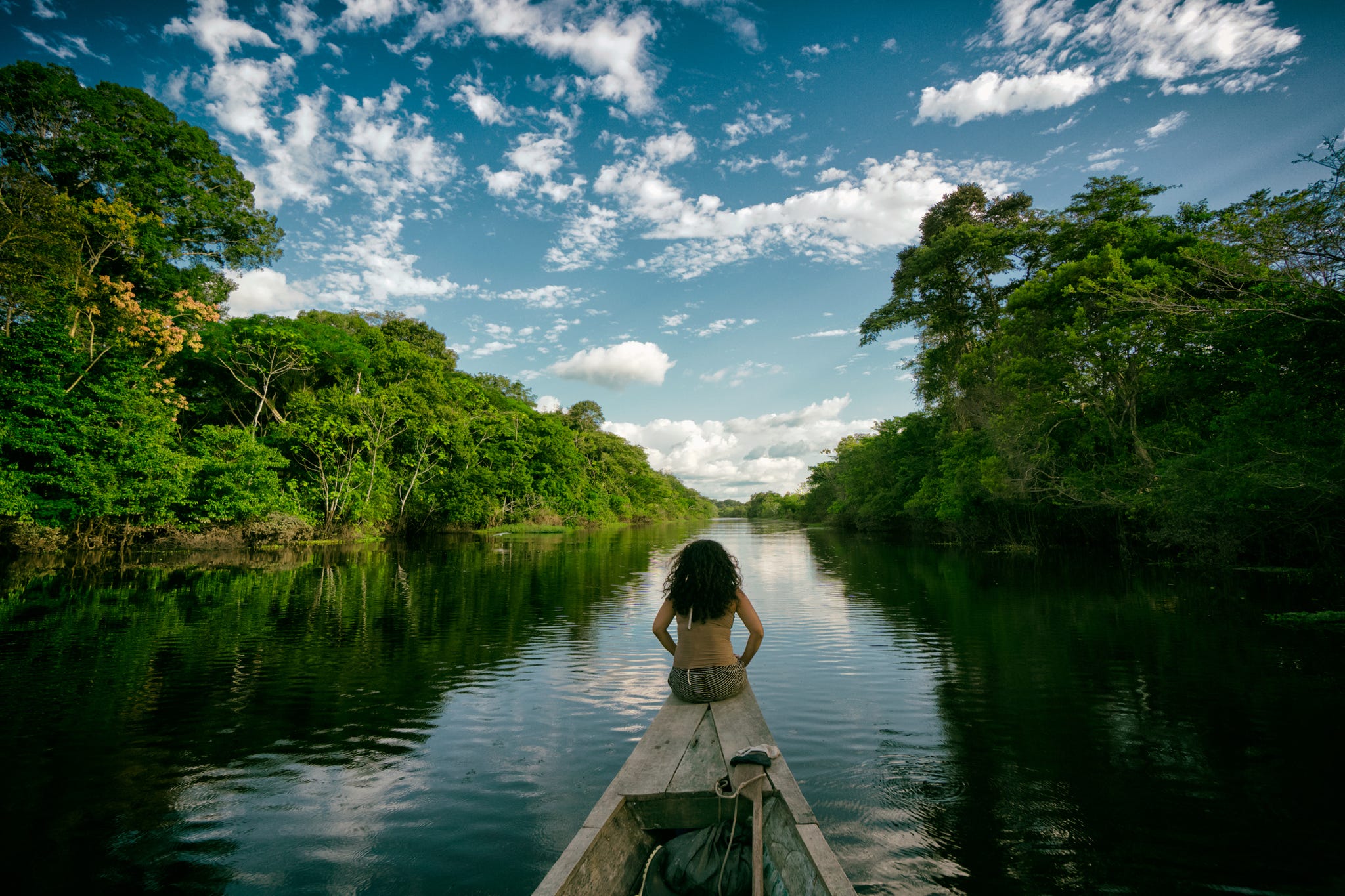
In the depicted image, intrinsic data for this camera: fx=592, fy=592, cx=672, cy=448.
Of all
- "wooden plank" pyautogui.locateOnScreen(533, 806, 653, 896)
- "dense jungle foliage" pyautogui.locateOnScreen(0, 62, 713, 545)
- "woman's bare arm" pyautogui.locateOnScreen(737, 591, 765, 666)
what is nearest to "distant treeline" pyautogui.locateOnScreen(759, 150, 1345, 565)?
"woman's bare arm" pyautogui.locateOnScreen(737, 591, 765, 666)

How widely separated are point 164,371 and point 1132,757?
3714cm

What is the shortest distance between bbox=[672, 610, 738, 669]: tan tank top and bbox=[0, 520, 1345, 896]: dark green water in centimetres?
130

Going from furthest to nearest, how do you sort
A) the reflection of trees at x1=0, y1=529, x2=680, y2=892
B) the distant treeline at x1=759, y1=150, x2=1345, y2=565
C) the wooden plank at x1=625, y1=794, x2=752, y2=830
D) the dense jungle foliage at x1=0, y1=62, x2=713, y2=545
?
1. the dense jungle foliage at x1=0, y1=62, x2=713, y2=545
2. the distant treeline at x1=759, y1=150, x2=1345, y2=565
3. the reflection of trees at x1=0, y1=529, x2=680, y2=892
4. the wooden plank at x1=625, y1=794, x2=752, y2=830

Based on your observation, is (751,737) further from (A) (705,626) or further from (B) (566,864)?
(B) (566,864)

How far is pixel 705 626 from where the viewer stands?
4926mm

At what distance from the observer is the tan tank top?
4.91 metres

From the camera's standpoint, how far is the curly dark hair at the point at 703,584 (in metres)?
4.91

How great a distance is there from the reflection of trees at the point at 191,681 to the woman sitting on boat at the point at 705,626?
3.07 meters

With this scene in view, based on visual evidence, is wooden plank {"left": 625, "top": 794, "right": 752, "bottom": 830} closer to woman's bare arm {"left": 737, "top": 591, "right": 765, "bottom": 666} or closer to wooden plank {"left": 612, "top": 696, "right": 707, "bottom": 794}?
wooden plank {"left": 612, "top": 696, "right": 707, "bottom": 794}

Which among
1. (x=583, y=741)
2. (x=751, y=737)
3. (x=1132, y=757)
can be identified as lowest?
(x=1132, y=757)

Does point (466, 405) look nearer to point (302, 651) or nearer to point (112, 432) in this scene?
point (112, 432)

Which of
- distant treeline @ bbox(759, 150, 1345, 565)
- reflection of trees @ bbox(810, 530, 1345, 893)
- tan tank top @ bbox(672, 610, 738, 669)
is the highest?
distant treeline @ bbox(759, 150, 1345, 565)

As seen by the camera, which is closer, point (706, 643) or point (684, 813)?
point (684, 813)

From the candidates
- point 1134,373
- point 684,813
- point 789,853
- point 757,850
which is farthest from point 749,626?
point 1134,373
